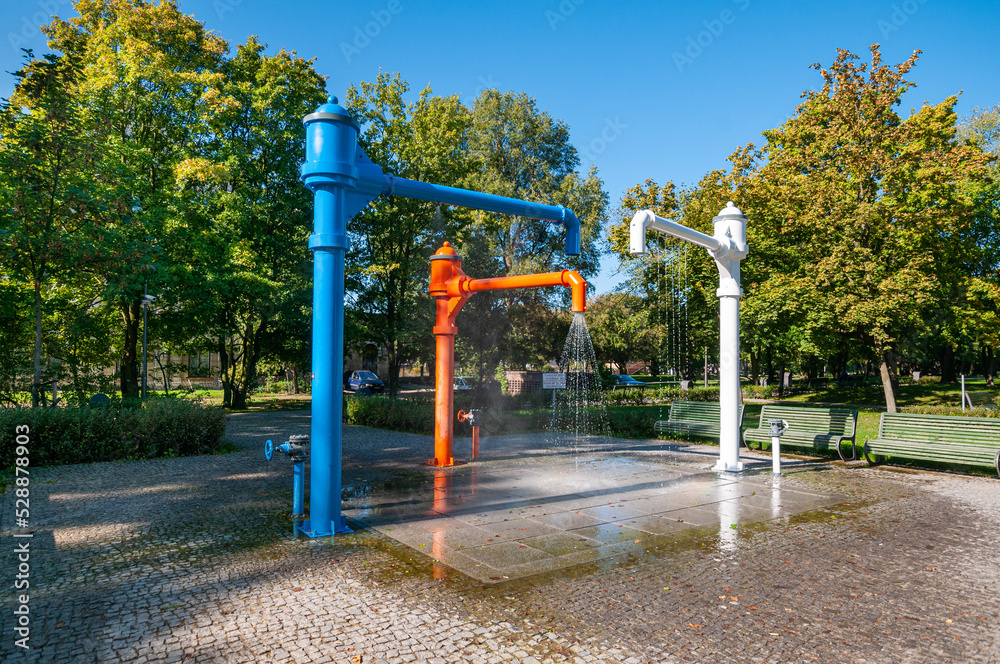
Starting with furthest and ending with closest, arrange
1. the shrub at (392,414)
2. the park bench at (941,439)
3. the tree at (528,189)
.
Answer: the tree at (528,189) → the shrub at (392,414) → the park bench at (941,439)

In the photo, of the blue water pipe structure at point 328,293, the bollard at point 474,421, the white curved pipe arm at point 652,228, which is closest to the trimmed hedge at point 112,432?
the bollard at point 474,421

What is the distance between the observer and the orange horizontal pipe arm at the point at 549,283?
28.6 feet

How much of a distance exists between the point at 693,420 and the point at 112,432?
1130 centimetres

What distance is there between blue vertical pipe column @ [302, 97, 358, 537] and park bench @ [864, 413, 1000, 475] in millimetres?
8833

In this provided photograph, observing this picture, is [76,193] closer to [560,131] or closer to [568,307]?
[568,307]

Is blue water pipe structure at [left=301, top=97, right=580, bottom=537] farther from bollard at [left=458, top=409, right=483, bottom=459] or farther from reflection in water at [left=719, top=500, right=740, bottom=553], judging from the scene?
bollard at [left=458, top=409, right=483, bottom=459]

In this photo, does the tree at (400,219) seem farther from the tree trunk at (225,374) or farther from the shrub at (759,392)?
the shrub at (759,392)

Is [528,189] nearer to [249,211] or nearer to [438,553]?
[249,211]

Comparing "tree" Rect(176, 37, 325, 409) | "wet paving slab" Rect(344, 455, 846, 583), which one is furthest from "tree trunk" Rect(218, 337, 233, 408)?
"wet paving slab" Rect(344, 455, 846, 583)

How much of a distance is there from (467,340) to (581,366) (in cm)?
1180

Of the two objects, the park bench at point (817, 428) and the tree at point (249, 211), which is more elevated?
the tree at point (249, 211)

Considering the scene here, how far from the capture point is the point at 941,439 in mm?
9898

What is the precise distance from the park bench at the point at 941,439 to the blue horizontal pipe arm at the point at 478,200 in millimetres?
6295

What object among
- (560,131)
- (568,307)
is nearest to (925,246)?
(568,307)
